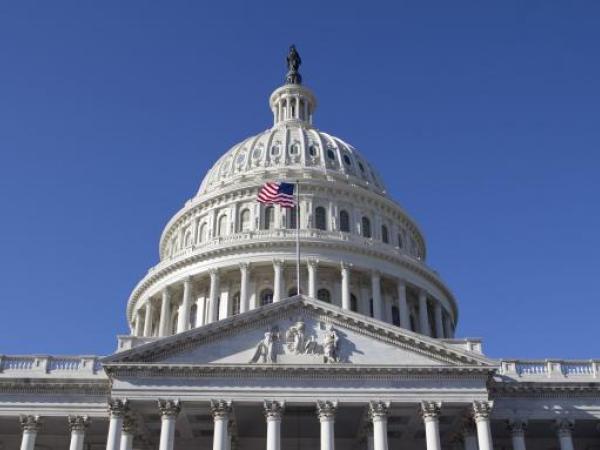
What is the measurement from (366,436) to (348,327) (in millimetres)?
6695

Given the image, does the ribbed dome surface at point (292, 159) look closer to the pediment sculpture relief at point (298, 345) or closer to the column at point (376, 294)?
the column at point (376, 294)

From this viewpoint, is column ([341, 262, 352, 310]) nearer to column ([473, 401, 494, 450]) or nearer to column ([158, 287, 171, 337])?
column ([158, 287, 171, 337])

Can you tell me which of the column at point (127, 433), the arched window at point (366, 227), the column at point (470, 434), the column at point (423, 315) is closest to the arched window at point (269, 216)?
the arched window at point (366, 227)

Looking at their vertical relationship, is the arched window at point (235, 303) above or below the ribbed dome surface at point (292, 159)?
below

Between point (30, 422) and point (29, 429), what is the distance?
397 mm


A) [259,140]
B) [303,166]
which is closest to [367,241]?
[303,166]

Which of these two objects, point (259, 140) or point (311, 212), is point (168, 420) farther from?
point (259, 140)

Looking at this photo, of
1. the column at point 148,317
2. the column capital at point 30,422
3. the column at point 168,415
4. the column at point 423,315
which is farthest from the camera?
the column at point 148,317

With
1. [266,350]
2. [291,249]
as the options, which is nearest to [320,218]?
[291,249]

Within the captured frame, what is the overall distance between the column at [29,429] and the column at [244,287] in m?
22.3

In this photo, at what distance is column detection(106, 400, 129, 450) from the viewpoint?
44.1 metres

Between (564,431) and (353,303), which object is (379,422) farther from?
(353,303)

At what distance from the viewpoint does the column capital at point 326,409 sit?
45141 mm

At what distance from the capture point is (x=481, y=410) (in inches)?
1784
